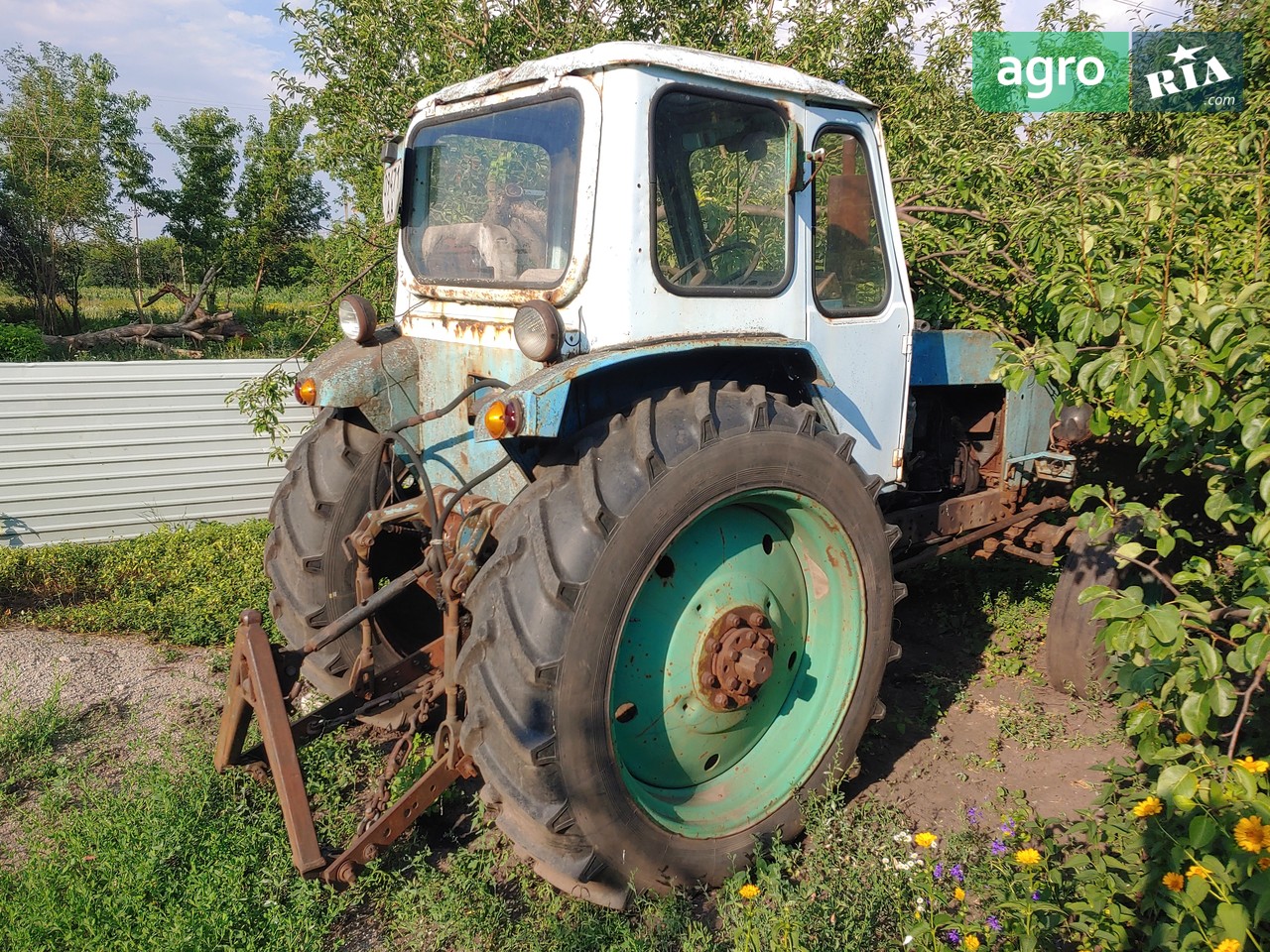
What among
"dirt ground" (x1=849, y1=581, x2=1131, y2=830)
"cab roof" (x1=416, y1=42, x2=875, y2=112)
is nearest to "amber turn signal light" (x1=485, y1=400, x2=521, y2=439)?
"cab roof" (x1=416, y1=42, x2=875, y2=112)

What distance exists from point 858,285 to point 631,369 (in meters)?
1.11

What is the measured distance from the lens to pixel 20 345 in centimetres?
1117

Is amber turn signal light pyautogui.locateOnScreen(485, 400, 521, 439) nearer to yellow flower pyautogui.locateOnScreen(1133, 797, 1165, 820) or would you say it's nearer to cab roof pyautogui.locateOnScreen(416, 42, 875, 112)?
cab roof pyautogui.locateOnScreen(416, 42, 875, 112)

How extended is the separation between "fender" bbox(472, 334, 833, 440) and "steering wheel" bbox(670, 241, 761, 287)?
7.9 inches

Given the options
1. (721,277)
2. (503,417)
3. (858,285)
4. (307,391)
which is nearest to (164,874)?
(307,391)

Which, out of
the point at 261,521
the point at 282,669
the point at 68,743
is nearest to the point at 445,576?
the point at 282,669

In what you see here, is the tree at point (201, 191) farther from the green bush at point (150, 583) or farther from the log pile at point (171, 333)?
the green bush at point (150, 583)

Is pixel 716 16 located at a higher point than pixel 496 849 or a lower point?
higher

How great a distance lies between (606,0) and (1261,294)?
17.5ft

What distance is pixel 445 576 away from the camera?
8.86 ft

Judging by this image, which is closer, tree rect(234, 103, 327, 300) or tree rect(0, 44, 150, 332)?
tree rect(0, 44, 150, 332)

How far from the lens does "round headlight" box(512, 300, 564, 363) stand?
2.54 meters

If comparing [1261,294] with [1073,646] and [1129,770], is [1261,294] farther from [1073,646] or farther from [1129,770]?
[1073,646]

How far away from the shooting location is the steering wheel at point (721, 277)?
287cm
